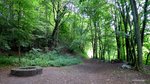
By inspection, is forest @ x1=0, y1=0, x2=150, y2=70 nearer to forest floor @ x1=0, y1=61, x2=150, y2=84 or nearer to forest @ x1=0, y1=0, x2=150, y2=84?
forest @ x1=0, y1=0, x2=150, y2=84

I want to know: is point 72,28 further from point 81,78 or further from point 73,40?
point 81,78

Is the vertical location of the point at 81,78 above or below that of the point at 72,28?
below

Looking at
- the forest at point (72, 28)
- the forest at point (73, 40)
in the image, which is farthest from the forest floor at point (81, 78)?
the forest at point (72, 28)

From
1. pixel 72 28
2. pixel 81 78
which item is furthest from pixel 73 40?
pixel 81 78

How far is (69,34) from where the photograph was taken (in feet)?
85.1

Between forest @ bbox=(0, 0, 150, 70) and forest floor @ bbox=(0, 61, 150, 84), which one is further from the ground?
forest @ bbox=(0, 0, 150, 70)

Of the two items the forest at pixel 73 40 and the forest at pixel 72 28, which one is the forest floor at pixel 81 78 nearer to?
the forest at pixel 73 40

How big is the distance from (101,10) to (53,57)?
24.6 feet

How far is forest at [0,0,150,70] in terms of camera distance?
12.2m

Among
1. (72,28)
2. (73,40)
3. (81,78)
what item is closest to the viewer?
(81,78)

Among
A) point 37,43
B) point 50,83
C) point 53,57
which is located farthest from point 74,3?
point 50,83

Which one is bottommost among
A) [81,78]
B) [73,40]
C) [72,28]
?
[81,78]

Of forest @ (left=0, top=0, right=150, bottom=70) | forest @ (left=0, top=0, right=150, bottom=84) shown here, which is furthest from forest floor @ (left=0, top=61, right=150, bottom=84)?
forest @ (left=0, top=0, right=150, bottom=70)

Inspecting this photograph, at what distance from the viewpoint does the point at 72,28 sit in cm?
2652
